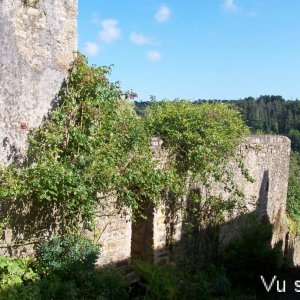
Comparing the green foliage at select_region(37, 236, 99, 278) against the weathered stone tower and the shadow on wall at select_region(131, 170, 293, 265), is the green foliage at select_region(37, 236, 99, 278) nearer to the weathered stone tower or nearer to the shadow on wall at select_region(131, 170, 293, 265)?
the weathered stone tower

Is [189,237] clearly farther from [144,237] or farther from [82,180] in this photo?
[82,180]

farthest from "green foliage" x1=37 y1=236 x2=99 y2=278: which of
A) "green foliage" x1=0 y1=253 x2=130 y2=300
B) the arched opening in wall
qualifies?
the arched opening in wall

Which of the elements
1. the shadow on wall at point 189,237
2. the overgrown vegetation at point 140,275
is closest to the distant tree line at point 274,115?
the shadow on wall at point 189,237

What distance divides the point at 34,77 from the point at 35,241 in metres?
2.42

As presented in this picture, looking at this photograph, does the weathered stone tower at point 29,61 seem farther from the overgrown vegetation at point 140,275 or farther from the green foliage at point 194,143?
the green foliage at point 194,143

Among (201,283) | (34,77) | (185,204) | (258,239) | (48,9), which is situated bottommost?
(201,283)

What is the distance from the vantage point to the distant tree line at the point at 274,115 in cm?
4350

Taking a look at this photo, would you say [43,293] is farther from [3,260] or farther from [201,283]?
[201,283]

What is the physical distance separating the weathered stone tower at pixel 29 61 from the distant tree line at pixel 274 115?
1400 inches

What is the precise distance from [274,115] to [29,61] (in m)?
43.9

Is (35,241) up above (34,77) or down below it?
below

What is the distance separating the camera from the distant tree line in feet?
143

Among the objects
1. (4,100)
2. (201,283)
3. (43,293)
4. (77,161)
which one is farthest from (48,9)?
(201,283)

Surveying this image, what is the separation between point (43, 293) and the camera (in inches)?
229
